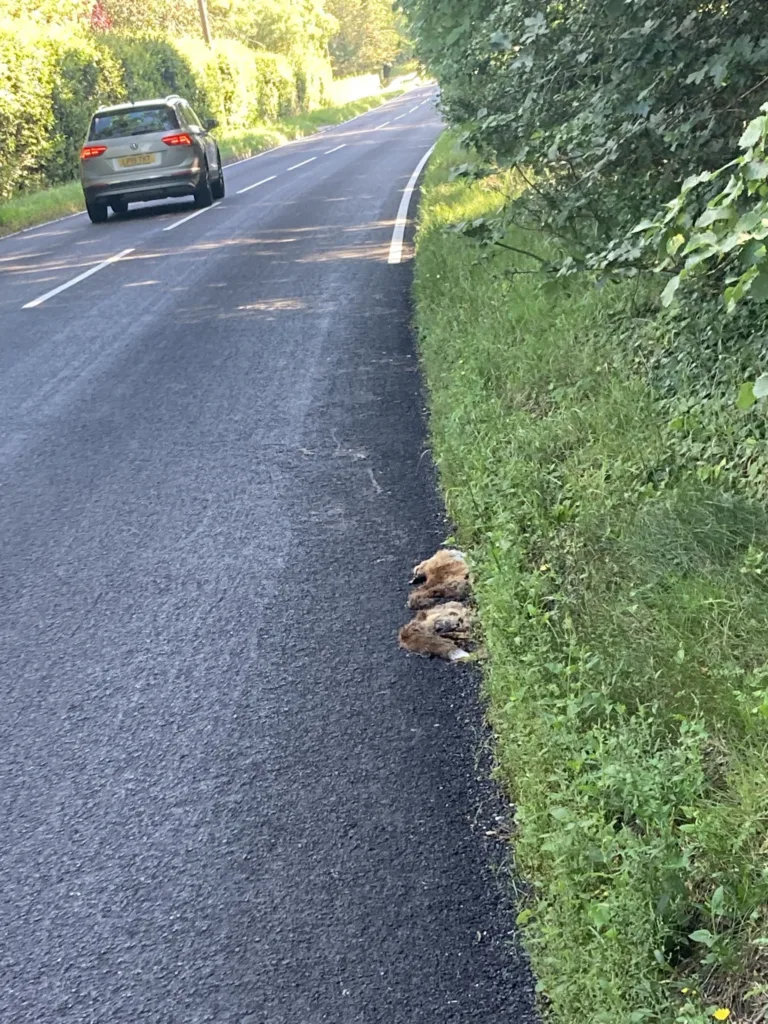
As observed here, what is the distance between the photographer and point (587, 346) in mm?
6129

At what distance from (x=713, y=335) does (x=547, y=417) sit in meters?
0.90

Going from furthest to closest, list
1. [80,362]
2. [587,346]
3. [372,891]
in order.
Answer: [80,362], [587,346], [372,891]

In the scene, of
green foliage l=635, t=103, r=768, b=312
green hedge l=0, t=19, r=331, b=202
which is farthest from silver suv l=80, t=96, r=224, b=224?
green foliage l=635, t=103, r=768, b=312

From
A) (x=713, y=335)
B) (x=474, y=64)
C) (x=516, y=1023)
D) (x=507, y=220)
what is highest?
(x=474, y=64)

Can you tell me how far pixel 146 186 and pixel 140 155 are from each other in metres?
0.47

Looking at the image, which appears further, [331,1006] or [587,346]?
[587,346]

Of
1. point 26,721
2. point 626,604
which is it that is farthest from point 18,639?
point 626,604

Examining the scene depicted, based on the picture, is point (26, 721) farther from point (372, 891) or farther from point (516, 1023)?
point (516, 1023)

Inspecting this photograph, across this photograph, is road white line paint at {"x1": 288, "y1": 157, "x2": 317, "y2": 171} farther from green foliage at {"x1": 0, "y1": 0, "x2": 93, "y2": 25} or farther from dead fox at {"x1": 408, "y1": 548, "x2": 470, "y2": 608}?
dead fox at {"x1": 408, "y1": 548, "x2": 470, "y2": 608}

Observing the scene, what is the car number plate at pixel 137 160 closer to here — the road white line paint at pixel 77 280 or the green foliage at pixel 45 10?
the road white line paint at pixel 77 280

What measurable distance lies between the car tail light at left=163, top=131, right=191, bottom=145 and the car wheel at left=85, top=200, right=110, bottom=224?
62.4 inches

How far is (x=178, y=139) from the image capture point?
1653 centimetres

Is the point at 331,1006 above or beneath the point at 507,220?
beneath

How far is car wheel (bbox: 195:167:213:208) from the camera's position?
57.2 feet
